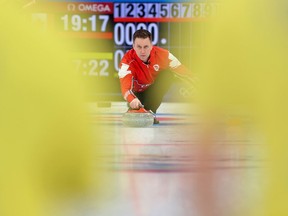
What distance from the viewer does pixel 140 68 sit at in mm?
511

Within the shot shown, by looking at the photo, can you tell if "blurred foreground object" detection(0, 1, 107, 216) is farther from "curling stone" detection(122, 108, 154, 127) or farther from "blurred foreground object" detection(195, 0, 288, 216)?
"curling stone" detection(122, 108, 154, 127)

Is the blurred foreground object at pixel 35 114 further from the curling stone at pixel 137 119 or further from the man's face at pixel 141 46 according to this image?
the curling stone at pixel 137 119

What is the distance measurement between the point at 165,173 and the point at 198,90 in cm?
11

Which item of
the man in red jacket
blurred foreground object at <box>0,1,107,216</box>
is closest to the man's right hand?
the man in red jacket

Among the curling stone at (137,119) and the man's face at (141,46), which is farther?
the curling stone at (137,119)

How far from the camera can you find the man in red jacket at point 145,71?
17.4 inches

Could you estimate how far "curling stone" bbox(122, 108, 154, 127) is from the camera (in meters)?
0.66

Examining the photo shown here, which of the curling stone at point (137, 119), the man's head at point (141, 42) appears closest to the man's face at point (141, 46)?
the man's head at point (141, 42)

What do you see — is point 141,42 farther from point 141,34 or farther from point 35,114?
point 35,114

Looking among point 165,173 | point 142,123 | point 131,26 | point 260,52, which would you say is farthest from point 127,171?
point 142,123

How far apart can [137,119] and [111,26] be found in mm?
152

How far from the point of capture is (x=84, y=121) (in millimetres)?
277

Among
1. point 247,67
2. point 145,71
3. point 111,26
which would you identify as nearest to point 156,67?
point 145,71

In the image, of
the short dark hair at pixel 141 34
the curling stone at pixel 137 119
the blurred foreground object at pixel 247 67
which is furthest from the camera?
the curling stone at pixel 137 119
